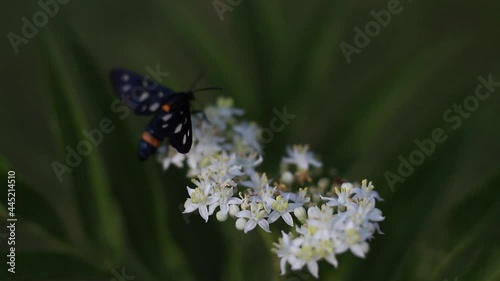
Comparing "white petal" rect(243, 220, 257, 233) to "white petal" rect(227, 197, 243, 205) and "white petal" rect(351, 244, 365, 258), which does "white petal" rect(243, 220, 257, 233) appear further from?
"white petal" rect(351, 244, 365, 258)

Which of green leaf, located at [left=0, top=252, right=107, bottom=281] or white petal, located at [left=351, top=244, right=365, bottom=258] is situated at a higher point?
green leaf, located at [left=0, top=252, right=107, bottom=281]

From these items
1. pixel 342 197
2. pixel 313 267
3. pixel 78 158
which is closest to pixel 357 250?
pixel 313 267

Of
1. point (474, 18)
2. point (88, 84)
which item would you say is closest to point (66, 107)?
point (88, 84)

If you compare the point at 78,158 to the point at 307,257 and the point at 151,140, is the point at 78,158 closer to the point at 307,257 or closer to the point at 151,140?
the point at 151,140

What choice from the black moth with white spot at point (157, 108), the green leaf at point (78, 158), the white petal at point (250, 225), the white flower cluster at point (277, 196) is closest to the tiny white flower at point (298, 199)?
the white flower cluster at point (277, 196)

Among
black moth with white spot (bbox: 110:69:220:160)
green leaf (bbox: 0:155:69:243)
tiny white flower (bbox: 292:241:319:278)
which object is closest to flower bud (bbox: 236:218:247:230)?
tiny white flower (bbox: 292:241:319:278)
